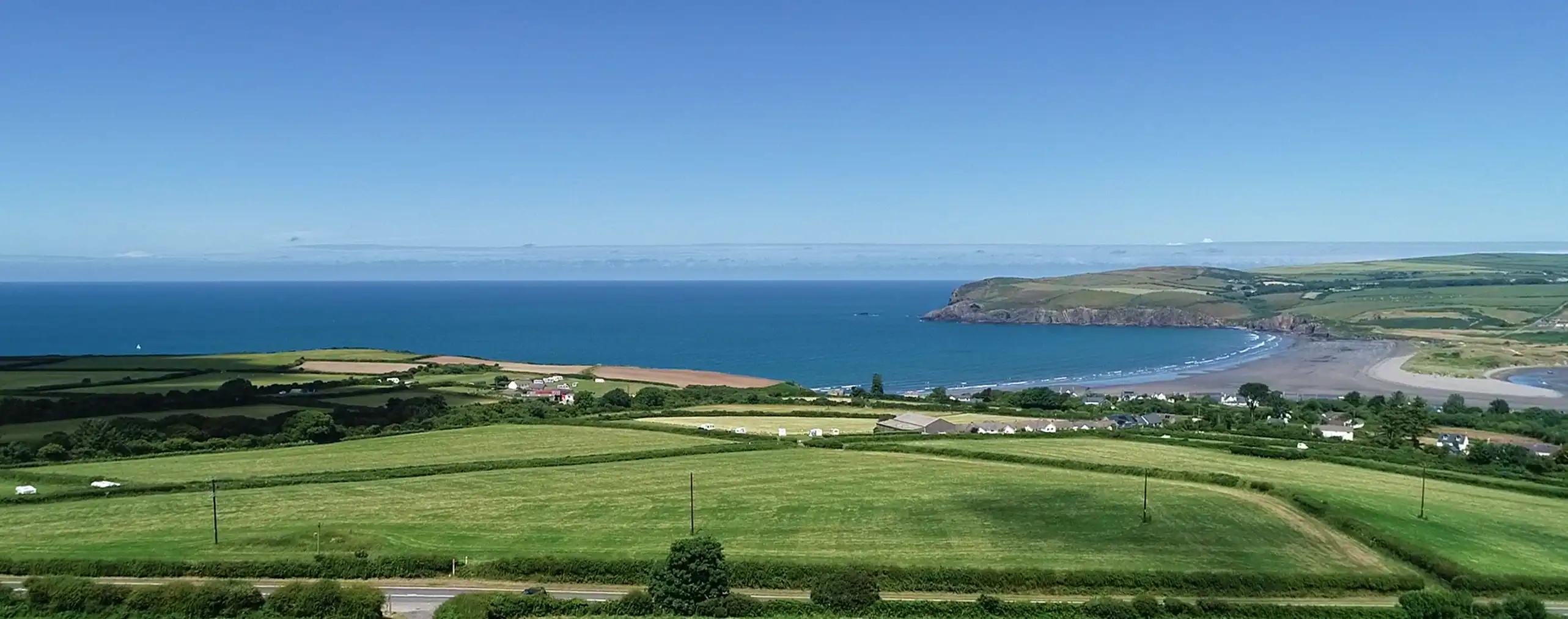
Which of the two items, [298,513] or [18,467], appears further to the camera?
[18,467]

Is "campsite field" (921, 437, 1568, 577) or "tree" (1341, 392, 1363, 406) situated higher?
"campsite field" (921, 437, 1568, 577)

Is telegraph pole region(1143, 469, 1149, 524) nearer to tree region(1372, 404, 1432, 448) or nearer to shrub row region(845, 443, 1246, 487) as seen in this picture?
shrub row region(845, 443, 1246, 487)

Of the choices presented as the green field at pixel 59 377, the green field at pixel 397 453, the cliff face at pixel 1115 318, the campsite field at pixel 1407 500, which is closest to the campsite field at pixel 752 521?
the campsite field at pixel 1407 500

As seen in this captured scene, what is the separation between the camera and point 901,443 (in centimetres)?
5053

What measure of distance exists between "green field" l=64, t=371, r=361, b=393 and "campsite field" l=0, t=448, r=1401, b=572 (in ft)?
115

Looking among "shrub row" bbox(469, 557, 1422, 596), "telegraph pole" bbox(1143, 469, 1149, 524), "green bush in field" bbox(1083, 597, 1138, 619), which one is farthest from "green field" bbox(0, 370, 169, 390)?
"green bush in field" bbox(1083, 597, 1138, 619)

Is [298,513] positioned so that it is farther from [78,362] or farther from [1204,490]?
[78,362]

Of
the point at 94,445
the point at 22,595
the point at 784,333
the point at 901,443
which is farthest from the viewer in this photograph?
the point at 784,333

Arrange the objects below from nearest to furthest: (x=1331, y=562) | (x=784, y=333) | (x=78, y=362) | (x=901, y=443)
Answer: (x=1331, y=562), (x=901, y=443), (x=78, y=362), (x=784, y=333)

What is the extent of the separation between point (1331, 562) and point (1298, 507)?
24.6 ft

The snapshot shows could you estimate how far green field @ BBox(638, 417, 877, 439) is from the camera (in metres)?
54.8

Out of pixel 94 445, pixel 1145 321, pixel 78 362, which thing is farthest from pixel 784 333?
pixel 94 445

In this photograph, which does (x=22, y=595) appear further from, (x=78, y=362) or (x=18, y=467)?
(x=78, y=362)

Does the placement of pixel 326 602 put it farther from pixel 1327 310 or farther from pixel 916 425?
pixel 1327 310
